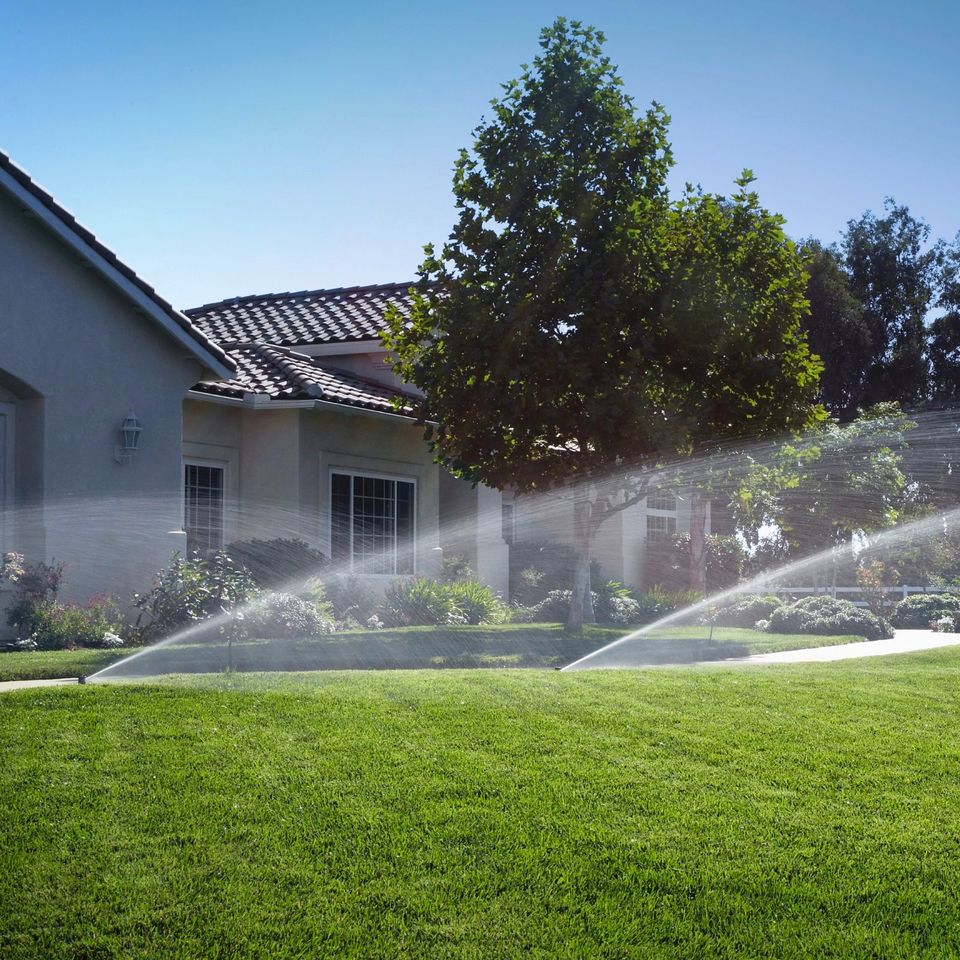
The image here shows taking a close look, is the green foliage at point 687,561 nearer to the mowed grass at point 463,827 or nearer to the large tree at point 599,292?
the large tree at point 599,292

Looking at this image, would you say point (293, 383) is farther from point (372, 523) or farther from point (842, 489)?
point (842, 489)

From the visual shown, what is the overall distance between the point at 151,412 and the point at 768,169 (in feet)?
29.4

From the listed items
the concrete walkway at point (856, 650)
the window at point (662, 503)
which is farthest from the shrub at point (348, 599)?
the window at point (662, 503)

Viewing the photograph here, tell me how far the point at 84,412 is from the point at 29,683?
5.49 m

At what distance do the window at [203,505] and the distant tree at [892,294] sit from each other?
24237 millimetres

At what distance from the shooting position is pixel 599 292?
1562 cm

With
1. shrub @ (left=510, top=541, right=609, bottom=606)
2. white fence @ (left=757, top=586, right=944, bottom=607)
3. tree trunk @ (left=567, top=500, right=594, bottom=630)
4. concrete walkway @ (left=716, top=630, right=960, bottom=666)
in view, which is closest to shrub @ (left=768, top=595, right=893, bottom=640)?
concrete walkway @ (left=716, top=630, right=960, bottom=666)

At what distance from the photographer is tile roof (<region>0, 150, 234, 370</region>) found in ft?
43.2

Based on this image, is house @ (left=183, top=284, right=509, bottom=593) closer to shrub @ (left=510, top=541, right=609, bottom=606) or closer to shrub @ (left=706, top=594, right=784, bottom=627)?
shrub @ (left=510, top=541, right=609, bottom=606)

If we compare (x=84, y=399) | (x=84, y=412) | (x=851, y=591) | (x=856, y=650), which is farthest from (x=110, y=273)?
(x=851, y=591)

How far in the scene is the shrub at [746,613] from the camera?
21297 millimetres

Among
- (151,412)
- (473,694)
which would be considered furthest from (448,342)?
(473,694)

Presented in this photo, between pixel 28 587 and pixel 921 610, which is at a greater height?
pixel 28 587

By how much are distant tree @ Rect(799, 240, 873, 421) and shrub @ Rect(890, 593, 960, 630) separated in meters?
11.5
